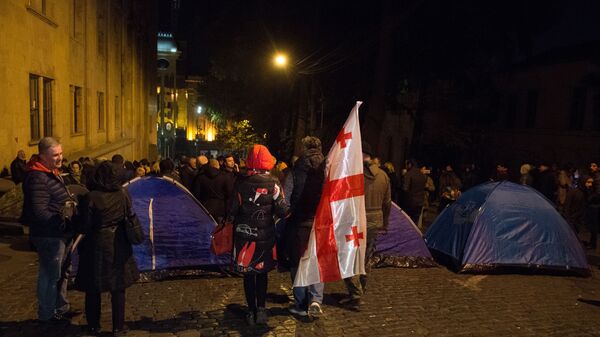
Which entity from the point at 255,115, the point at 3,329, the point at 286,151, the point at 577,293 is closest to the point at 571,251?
the point at 577,293

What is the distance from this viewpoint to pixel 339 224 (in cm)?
532

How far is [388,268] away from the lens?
26.3 ft

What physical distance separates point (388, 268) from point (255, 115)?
21.5 metres

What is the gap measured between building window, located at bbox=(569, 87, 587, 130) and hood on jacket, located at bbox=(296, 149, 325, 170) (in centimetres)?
1885

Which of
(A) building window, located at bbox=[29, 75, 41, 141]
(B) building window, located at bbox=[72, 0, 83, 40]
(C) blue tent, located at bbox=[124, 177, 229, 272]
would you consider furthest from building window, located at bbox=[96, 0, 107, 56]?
(C) blue tent, located at bbox=[124, 177, 229, 272]

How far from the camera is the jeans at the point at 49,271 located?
16.2 feet

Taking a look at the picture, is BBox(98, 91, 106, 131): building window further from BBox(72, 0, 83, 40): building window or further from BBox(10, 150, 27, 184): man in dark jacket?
BBox(10, 150, 27, 184): man in dark jacket

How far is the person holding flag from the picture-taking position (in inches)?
206

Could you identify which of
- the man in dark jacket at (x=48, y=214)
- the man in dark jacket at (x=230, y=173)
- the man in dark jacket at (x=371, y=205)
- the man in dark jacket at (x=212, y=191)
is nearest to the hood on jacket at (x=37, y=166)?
the man in dark jacket at (x=48, y=214)

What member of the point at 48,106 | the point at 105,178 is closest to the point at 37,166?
the point at 105,178

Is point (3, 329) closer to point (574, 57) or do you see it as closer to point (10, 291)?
point (10, 291)

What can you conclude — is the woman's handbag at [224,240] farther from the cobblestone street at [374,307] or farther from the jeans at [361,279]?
the jeans at [361,279]

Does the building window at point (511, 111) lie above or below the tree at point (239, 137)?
above

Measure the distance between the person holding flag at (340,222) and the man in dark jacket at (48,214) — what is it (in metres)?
2.33
